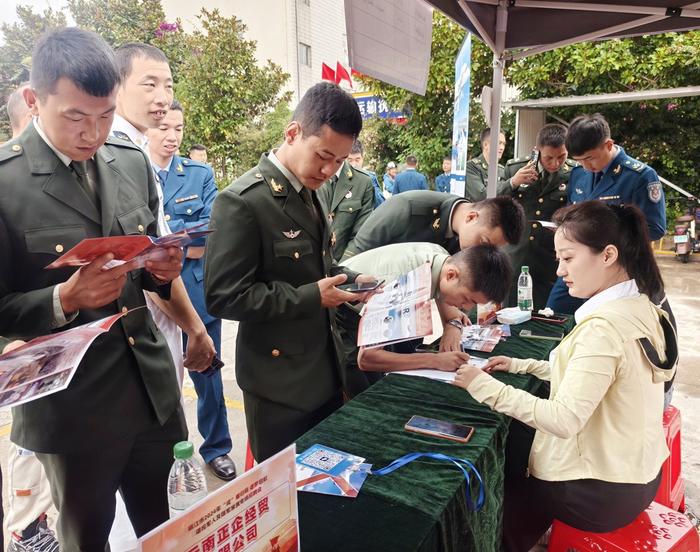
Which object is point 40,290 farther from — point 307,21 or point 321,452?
point 307,21

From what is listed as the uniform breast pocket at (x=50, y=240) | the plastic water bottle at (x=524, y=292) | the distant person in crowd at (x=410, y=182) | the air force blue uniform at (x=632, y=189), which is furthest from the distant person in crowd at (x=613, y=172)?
the distant person in crowd at (x=410, y=182)

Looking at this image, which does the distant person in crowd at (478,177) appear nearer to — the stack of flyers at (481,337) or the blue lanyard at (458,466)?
the stack of flyers at (481,337)

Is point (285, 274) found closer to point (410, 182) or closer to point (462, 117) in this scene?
point (462, 117)

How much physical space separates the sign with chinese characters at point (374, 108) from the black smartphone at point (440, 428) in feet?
33.0

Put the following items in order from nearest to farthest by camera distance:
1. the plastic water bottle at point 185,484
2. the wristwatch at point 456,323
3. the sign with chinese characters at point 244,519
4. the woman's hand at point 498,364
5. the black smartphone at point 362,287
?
the sign with chinese characters at point 244,519 < the plastic water bottle at point 185,484 < the black smartphone at point 362,287 < the woman's hand at point 498,364 < the wristwatch at point 456,323

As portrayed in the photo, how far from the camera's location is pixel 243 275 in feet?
4.75

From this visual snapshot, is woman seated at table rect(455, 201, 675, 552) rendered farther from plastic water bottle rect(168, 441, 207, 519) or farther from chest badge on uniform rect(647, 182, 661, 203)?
chest badge on uniform rect(647, 182, 661, 203)

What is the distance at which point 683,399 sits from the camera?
11.3ft

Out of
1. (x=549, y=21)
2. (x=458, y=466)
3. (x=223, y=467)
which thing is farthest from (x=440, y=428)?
(x=549, y=21)

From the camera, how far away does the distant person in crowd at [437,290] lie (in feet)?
6.08

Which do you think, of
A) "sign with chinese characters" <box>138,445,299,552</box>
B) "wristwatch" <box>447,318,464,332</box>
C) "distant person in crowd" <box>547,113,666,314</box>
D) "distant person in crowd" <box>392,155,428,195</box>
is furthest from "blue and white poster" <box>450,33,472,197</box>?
"distant person in crowd" <box>392,155,428,195</box>

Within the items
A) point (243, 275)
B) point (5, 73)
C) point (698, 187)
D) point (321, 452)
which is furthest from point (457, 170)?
point (5, 73)

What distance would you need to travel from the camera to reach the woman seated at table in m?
1.40

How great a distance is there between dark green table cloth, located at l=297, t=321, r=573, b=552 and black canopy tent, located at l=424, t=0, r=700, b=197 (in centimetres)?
214
